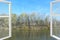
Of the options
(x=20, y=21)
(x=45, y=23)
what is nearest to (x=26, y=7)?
(x=20, y=21)

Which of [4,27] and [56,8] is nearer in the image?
[56,8]

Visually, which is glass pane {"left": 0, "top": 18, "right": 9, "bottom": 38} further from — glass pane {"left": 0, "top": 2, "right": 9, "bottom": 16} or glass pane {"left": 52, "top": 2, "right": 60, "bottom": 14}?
glass pane {"left": 52, "top": 2, "right": 60, "bottom": 14}

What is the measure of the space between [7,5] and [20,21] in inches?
47.9

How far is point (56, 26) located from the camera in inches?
183

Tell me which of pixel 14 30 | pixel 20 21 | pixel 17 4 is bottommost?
pixel 14 30

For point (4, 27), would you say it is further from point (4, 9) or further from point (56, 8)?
point (56, 8)

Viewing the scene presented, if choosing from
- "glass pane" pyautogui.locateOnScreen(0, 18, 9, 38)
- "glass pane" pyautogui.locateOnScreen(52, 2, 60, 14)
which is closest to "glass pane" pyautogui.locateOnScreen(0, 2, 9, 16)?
"glass pane" pyautogui.locateOnScreen(0, 18, 9, 38)

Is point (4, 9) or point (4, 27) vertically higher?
point (4, 9)

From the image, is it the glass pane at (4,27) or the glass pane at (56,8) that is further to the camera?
the glass pane at (4,27)

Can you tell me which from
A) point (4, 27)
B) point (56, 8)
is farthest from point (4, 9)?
point (56, 8)

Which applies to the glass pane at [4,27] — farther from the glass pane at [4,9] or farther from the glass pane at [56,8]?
the glass pane at [56,8]

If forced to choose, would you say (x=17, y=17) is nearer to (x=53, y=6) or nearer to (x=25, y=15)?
(x=25, y=15)

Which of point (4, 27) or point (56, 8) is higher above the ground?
point (56, 8)

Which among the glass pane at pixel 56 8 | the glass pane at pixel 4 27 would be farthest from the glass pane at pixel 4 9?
the glass pane at pixel 56 8
